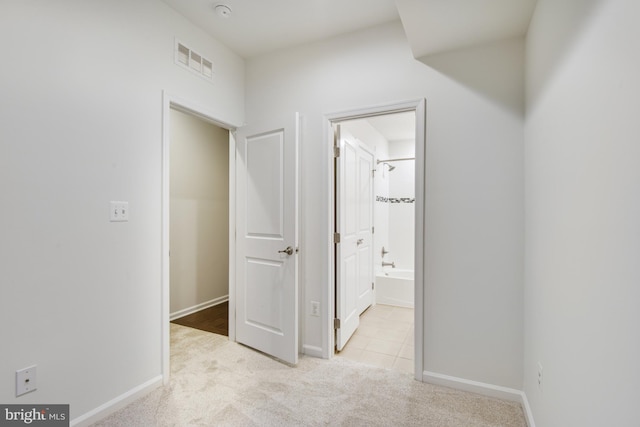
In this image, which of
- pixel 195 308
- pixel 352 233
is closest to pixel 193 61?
pixel 352 233

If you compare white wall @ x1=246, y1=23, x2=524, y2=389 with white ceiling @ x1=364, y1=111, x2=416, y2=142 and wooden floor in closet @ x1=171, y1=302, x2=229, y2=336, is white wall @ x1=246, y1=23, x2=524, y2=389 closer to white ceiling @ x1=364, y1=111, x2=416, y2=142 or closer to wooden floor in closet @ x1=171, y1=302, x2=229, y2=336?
white ceiling @ x1=364, y1=111, x2=416, y2=142

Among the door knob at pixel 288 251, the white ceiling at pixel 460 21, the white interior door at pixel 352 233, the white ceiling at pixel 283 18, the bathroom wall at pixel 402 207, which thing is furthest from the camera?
the bathroom wall at pixel 402 207

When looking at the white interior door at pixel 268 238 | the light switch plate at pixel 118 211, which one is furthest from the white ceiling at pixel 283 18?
the light switch plate at pixel 118 211

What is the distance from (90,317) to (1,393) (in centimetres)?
45

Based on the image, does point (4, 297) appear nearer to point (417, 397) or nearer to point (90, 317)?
point (90, 317)

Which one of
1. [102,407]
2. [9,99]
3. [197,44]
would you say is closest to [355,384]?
[102,407]

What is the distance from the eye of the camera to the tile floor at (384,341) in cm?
257

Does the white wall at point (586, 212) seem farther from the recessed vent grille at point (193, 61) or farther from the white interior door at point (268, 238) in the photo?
the recessed vent grille at point (193, 61)

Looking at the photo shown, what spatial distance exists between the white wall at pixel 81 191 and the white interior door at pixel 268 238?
755 millimetres

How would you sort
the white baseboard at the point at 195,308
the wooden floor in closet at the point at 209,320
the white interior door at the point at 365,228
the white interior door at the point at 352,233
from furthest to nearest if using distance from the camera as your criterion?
the white baseboard at the point at 195,308 < the white interior door at the point at 365,228 < the wooden floor in closet at the point at 209,320 < the white interior door at the point at 352,233

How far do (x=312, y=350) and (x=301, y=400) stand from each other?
633 mm

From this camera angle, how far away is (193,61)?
95.6 inches

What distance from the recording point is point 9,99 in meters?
1.48

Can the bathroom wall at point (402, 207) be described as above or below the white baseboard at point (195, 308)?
above
